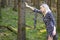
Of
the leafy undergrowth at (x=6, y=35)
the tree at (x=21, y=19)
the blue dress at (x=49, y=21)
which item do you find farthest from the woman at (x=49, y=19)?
the leafy undergrowth at (x=6, y=35)

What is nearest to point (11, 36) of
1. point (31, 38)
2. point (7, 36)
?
point (7, 36)

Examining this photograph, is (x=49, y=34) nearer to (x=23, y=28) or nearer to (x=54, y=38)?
(x=54, y=38)

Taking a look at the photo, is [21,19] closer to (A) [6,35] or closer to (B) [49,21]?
(A) [6,35]

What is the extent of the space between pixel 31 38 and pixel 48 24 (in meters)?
4.21

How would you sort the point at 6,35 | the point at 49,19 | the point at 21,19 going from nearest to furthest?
the point at 49,19
the point at 21,19
the point at 6,35

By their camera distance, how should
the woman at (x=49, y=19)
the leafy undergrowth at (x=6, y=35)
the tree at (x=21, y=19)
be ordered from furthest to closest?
the leafy undergrowth at (x=6, y=35) < the tree at (x=21, y=19) < the woman at (x=49, y=19)

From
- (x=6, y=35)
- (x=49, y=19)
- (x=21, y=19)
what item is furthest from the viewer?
(x=6, y=35)

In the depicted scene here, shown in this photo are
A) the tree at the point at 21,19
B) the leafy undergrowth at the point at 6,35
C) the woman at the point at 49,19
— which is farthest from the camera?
the leafy undergrowth at the point at 6,35

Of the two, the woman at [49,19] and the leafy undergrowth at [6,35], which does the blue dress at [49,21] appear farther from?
the leafy undergrowth at [6,35]

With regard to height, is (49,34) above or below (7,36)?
above

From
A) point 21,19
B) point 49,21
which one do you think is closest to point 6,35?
point 21,19

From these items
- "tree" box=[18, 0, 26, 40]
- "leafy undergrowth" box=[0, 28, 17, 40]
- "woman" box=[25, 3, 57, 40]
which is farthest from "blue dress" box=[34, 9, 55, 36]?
"leafy undergrowth" box=[0, 28, 17, 40]

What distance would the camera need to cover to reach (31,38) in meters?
10.6

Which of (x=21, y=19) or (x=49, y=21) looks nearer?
(x=49, y=21)
